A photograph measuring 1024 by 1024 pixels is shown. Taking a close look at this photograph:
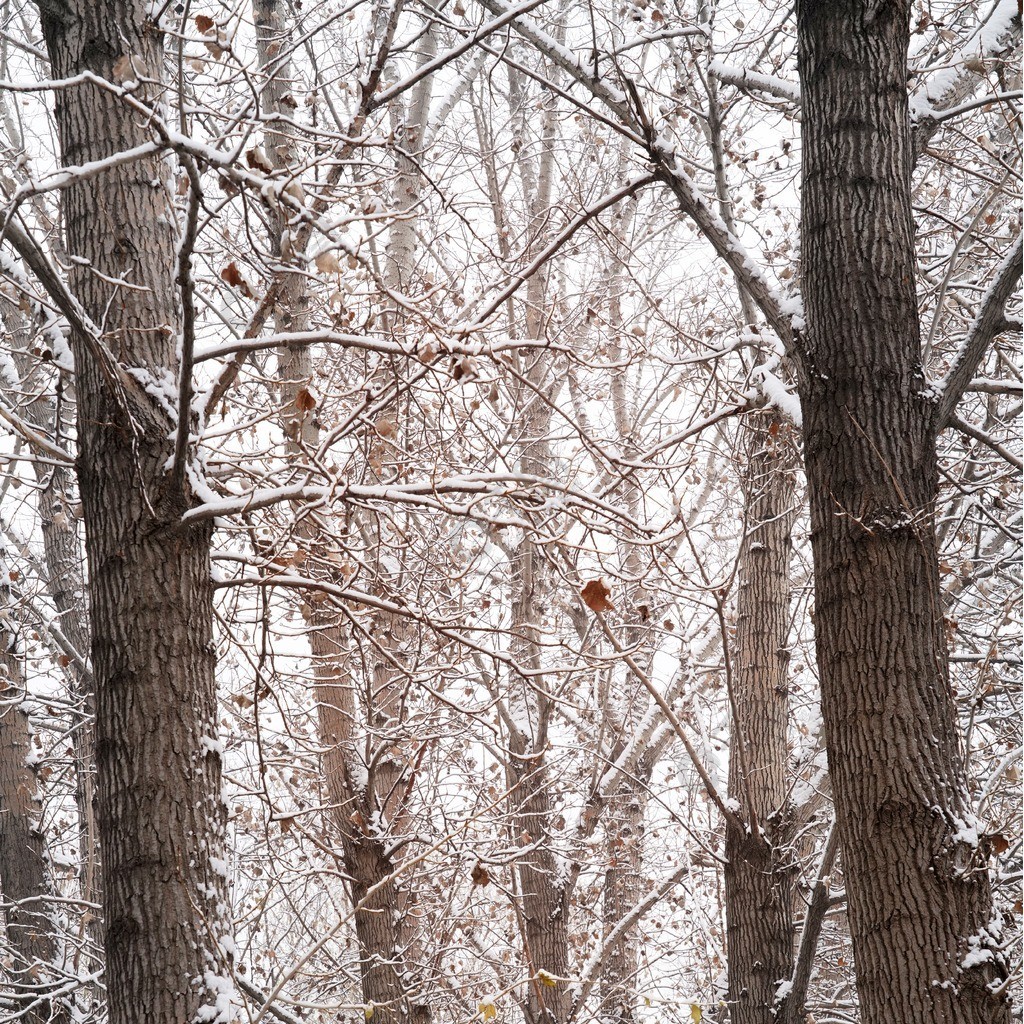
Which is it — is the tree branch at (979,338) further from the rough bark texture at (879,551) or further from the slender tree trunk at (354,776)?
the slender tree trunk at (354,776)

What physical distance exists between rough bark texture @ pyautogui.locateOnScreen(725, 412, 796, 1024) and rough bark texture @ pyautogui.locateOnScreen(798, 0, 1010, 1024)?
47.1 inches

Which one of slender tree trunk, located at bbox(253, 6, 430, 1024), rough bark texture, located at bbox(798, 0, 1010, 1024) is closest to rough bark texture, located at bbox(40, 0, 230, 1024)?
slender tree trunk, located at bbox(253, 6, 430, 1024)

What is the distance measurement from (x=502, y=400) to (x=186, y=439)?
555 cm

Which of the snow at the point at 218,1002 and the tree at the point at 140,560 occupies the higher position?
the tree at the point at 140,560

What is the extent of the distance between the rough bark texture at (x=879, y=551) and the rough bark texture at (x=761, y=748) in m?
1.20

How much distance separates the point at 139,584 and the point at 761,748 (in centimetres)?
384

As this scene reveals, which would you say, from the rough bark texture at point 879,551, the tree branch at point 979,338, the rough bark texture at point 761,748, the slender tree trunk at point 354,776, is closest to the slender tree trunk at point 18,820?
the slender tree trunk at point 354,776

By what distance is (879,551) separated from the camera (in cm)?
340

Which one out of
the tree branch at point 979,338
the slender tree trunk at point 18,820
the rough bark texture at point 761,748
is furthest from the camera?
the slender tree trunk at point 18,820

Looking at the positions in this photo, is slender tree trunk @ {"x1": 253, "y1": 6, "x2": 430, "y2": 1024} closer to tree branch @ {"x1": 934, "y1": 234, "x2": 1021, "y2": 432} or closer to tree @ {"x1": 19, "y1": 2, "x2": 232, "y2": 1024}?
tree @ {"x1": 19, "y1": 2, "x2": 232, "y2": 1024}

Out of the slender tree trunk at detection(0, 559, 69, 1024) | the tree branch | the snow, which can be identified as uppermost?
the tree branch

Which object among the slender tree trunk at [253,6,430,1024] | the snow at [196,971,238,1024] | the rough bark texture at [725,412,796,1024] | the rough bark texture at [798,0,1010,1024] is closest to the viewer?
the snow at [196,971,238,1024]

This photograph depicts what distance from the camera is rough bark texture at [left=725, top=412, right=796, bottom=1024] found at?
5.36 metres

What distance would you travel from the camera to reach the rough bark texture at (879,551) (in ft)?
10.4
